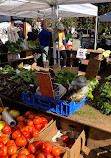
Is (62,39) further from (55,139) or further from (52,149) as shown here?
(52,149)

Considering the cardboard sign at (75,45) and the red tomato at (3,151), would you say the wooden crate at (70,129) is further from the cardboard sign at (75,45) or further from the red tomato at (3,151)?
the cardboard sign at (75,45)

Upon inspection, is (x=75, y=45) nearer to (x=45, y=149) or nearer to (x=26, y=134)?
(x=26, y=134)

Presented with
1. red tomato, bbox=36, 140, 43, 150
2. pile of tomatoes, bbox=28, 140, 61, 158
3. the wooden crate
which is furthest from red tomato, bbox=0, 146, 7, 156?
the wooden crate

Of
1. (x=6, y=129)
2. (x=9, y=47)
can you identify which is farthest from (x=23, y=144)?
(x=9, y=47)

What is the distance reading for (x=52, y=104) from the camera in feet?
8.35

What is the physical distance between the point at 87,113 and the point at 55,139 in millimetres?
726

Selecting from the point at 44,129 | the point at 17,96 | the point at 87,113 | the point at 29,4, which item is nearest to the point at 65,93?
the point at 87,113

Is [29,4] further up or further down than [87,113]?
further up

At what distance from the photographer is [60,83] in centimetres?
266

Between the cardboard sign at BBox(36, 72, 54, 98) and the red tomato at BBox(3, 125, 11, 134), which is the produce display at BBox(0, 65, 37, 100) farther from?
the red tomato at BBox(3, 125, 11, 134)

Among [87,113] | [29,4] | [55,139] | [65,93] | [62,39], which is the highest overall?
[29,4]

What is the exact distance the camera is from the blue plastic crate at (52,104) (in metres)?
2.34

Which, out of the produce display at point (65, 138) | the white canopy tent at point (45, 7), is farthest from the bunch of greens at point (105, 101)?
the white canopy tent at point (45, 7)

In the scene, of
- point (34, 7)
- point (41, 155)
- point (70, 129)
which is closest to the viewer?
point (41, 155)
